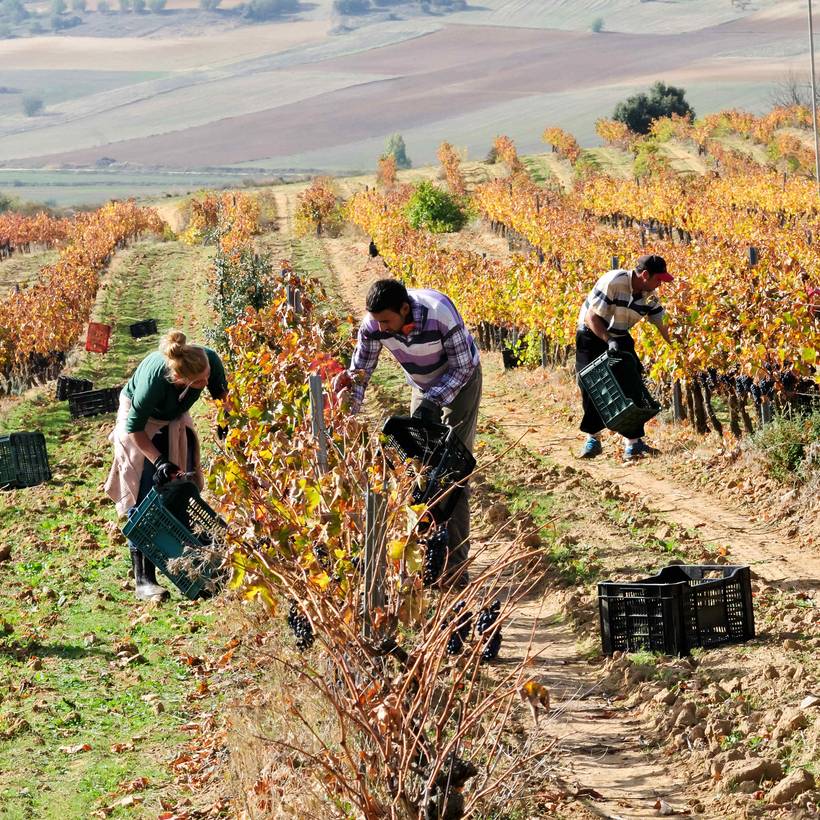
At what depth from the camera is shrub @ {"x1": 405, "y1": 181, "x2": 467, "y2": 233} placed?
3497cm

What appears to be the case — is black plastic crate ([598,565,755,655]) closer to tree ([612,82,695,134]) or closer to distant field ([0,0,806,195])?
tree ([612,82,695,134])

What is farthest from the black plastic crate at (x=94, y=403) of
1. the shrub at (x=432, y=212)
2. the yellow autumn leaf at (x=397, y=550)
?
the shrub at (x=432, y=212)

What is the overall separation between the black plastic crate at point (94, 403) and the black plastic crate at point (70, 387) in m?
0.85

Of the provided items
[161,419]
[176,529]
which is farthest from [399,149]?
[176,529]

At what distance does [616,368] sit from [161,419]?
2958 mm

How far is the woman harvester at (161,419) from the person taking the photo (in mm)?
6156

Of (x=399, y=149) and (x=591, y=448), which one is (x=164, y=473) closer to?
(x=591, y=448)

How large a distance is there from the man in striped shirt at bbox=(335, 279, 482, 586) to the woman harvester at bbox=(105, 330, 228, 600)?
3.11ft

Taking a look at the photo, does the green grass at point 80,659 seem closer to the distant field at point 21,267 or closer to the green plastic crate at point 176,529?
the green plastic crate at point 176,529

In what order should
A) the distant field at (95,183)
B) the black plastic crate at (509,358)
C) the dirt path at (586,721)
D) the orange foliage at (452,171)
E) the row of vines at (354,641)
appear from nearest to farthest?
the row of vines at (354,641) → the dirt path at (586,721) → the black plastic crate at (509,358) → the orange foliage at (452,171) → the distant field at (95,183)

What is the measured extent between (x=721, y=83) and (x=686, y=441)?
13013 cm

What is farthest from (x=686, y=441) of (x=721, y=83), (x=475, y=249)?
(x=721, y=83)

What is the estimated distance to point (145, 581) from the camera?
693 centimetres

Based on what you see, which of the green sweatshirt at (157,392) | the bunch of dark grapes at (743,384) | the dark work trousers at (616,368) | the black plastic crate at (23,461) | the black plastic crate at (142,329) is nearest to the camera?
the green sweatshirt at (157,392)
